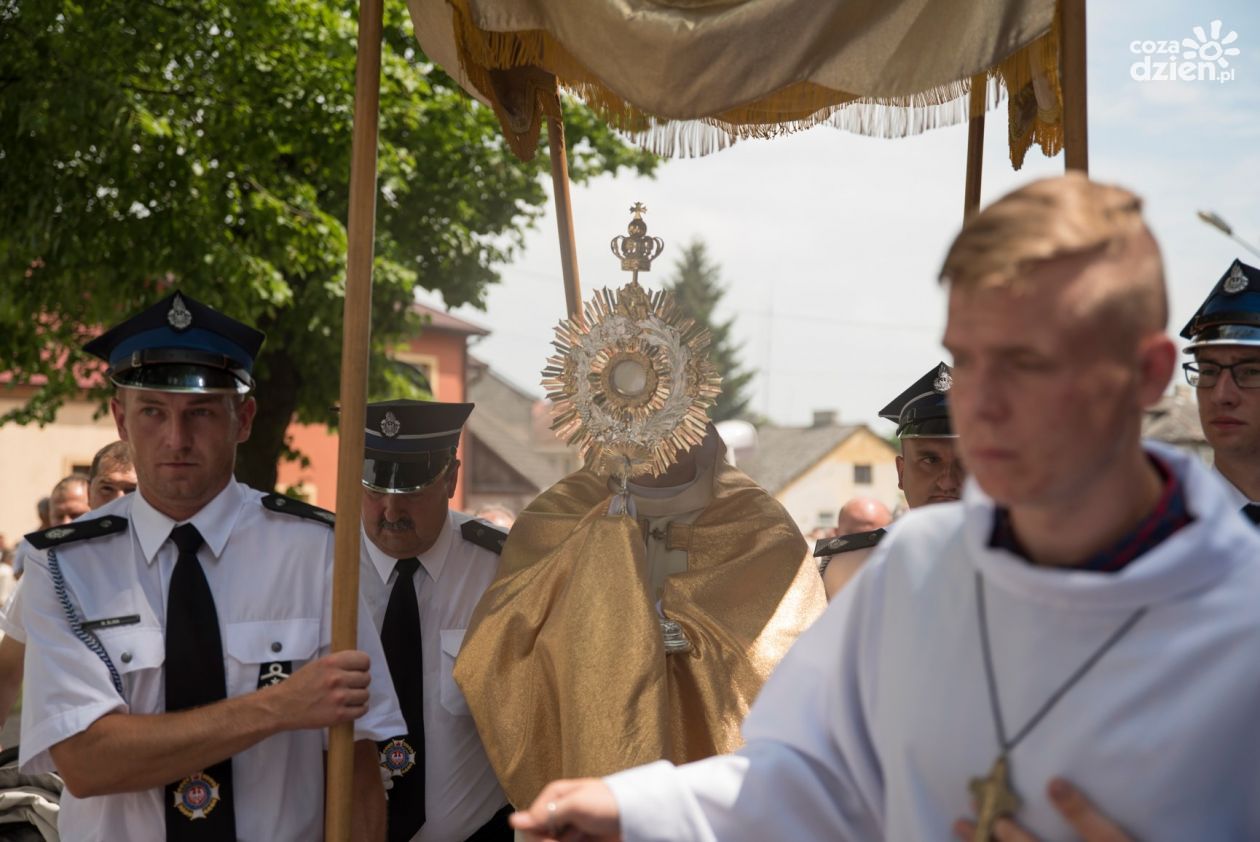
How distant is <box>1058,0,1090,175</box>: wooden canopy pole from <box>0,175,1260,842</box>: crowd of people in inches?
33.7

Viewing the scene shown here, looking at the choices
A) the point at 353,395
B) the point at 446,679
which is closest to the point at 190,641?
the point at 353,395

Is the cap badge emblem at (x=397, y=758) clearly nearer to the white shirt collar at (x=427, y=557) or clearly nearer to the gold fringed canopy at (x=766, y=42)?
the white shirt collar at (x=427, y=557)

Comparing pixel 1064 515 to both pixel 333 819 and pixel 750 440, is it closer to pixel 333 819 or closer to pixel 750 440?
pixel 333 819

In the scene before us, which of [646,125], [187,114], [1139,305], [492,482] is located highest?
[187,114]

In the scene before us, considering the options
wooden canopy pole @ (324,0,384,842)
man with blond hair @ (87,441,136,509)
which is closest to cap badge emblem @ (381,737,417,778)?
wooden canopy pole @ (324,0,384,842)

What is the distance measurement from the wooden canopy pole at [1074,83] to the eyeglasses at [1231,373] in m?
1.11

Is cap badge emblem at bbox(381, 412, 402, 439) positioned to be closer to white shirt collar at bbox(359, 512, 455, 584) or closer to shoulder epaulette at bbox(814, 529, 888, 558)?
white shirt collar at bbox(359, 512, 455, 584)

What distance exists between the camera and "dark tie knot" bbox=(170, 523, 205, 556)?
3.51m

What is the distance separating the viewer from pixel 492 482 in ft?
151

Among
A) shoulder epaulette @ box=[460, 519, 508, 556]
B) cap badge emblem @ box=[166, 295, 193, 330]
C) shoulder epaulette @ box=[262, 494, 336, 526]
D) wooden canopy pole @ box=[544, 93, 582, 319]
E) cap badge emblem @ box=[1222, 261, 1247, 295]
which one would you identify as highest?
wooden canopy pole @ box=[544, 93, 582, 319]

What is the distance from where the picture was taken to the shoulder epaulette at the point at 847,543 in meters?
4.53

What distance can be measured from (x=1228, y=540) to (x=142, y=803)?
2637mm

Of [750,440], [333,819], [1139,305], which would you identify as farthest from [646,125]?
[750,440]

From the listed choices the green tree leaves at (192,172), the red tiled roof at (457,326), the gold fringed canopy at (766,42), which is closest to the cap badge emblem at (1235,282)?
the gold fringed canopy at (766,42)
